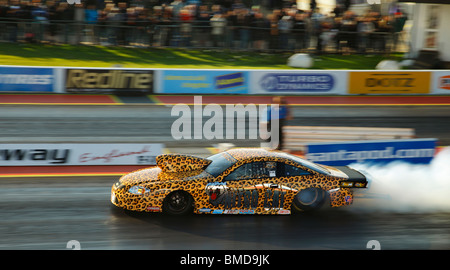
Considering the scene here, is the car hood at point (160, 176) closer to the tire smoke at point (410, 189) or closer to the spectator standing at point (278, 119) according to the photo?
the tire smoke at point (410, 189)

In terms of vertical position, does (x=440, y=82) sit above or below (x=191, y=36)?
below

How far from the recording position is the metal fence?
2355 centimetres

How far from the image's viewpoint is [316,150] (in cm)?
1217

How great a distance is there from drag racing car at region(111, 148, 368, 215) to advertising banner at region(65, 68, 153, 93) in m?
10.4

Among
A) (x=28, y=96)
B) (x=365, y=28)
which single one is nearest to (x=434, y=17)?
(x=365, y=28)

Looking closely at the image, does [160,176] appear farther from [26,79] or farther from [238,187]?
[26,79]

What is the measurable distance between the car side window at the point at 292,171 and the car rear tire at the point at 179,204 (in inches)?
67.2

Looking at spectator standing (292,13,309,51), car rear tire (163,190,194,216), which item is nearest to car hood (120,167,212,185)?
car rear tire (163,190,194,216)

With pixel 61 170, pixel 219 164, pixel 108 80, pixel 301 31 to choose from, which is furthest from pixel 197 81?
pixel 219 164

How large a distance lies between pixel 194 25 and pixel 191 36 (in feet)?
1.81

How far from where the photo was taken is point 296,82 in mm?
20719

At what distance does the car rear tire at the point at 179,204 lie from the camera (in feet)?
30.7

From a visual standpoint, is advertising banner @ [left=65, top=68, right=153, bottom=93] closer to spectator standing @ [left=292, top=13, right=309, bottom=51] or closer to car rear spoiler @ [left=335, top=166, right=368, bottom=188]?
spectator standing @ [left=292, top=13, right=309, bottom=51]

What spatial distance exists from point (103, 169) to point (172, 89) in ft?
26.0
